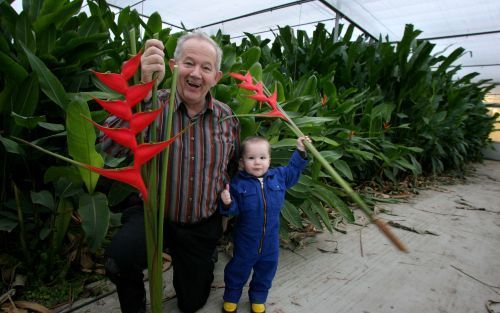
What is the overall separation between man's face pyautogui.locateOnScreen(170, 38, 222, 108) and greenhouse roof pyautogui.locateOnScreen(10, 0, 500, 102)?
445 cm

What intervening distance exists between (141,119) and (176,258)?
819 mm

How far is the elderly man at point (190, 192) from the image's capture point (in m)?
1.13

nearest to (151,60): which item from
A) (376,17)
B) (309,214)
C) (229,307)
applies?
(229,307)

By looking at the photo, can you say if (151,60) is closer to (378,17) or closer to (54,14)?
(54,14)

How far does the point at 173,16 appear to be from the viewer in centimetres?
991

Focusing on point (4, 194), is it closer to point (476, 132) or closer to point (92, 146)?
point (92, 146)

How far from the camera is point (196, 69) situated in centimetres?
112

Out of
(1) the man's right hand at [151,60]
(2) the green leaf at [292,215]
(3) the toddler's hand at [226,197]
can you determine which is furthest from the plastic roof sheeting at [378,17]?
(1) the man's right hand at [151,60]

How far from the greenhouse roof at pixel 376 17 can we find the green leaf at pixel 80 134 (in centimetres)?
486

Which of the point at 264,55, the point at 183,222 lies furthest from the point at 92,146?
the point at 264,55

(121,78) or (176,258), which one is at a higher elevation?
(121,78)

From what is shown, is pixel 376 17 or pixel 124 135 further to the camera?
pixel 376 17

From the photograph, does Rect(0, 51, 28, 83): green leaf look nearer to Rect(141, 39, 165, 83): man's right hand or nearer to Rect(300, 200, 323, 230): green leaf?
Rect(141, 39, 165, 83): man's right hand

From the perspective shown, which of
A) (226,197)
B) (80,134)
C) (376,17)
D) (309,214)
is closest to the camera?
(80,134)
